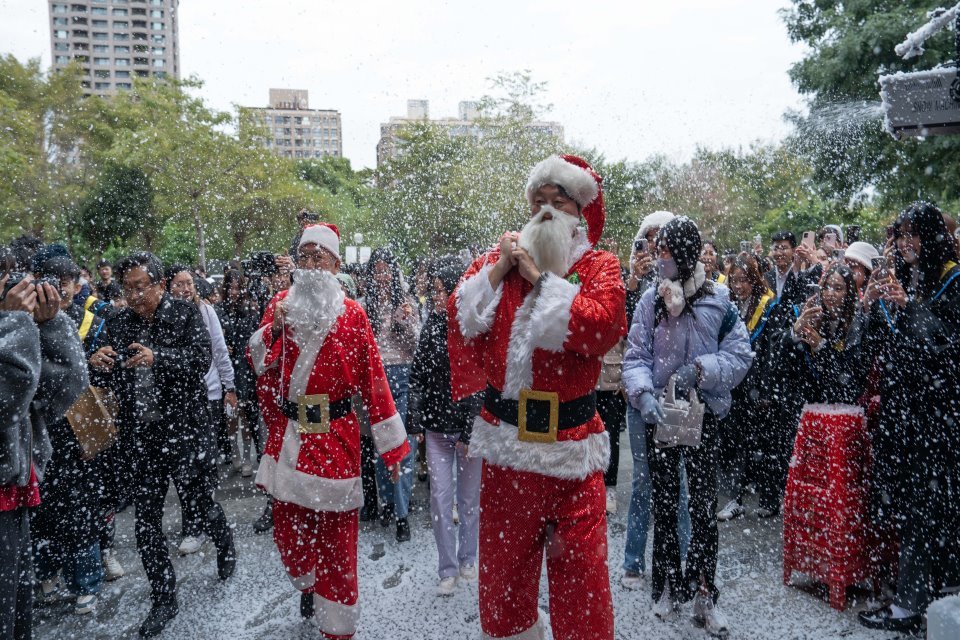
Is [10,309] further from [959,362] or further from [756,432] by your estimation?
[756,432]

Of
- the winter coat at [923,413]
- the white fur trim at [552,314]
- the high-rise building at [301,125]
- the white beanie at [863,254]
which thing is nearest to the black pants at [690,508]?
the winter coat at [923,413]

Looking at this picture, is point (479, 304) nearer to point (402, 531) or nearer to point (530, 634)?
point (530, 634)

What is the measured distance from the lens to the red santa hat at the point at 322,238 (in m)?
3.87

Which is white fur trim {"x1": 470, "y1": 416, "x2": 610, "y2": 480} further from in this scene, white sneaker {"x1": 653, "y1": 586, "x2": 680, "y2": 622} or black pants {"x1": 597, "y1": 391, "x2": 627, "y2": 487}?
black pants {"x1": 597, "y1": 391, "x2": 627, "y2": 487}

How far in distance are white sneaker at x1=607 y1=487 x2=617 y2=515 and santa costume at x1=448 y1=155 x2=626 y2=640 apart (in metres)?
2.74

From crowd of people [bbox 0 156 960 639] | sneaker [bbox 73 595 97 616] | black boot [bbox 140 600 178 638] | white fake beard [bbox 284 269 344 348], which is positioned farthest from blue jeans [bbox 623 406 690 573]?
sneaker [bbox 73 595 97 616]

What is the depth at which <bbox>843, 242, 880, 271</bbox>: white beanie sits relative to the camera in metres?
4.74

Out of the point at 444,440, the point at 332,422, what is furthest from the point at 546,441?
the point at 444,440

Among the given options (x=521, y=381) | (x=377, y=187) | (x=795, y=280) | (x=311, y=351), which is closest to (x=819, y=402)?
(x=795, y=280)

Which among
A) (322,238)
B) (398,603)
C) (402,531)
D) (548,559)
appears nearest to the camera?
(548,559)

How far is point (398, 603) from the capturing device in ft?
13.1

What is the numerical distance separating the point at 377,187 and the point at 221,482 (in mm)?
30123

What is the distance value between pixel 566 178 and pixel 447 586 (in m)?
2.67

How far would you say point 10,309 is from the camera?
9.23 feet
